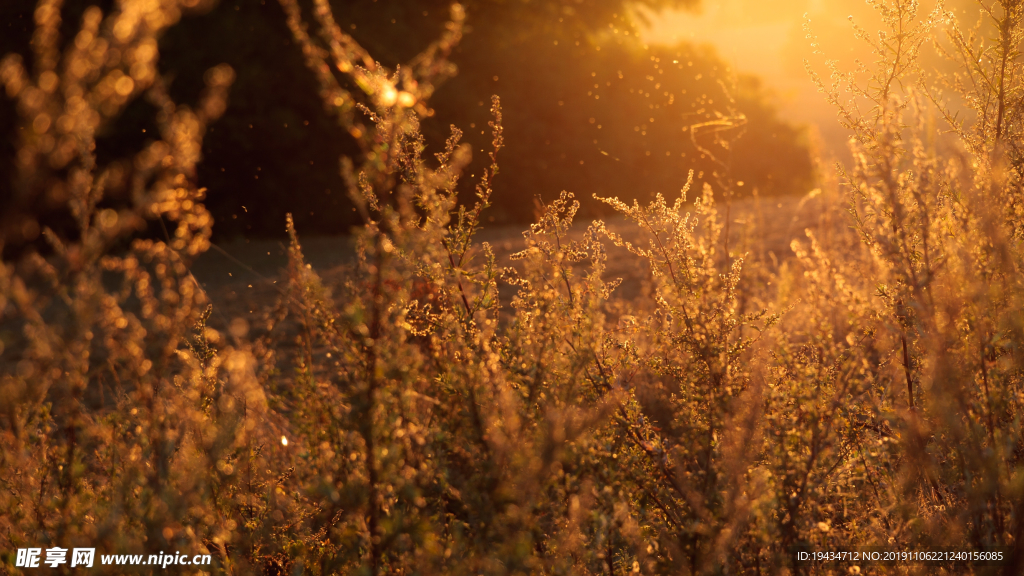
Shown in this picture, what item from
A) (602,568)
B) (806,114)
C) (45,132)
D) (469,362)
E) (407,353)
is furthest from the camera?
(806,114)

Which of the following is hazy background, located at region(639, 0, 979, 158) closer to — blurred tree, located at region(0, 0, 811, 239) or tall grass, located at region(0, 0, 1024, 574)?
blurred tree, located at region(0, 0, 811, 239)

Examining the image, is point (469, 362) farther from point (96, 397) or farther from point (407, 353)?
point (96, 397)

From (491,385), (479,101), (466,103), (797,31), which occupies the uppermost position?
(797,31)

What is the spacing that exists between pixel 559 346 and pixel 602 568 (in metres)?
0.79

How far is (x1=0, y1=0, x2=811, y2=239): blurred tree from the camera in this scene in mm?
9602

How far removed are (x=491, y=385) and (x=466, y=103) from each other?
28.7 ft

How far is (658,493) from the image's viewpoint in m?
2.16

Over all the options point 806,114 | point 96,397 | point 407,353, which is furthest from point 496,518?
point 806,114

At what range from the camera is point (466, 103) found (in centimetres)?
1027

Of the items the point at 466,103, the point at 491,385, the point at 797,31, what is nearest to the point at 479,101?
the point at 466,103

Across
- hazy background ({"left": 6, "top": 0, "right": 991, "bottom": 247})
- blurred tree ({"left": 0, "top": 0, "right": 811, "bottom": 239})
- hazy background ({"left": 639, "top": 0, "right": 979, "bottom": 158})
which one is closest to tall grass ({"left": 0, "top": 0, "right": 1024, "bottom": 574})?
hazy background ({"left": 639, "top": 0, "right": 979, "bottom": 158})

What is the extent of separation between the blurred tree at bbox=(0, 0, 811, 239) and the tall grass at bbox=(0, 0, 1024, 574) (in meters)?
6.61

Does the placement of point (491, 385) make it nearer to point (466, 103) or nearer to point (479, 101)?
point (466, 103)

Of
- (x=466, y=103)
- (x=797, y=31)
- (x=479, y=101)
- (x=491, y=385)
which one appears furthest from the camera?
(x=797, y=31)
